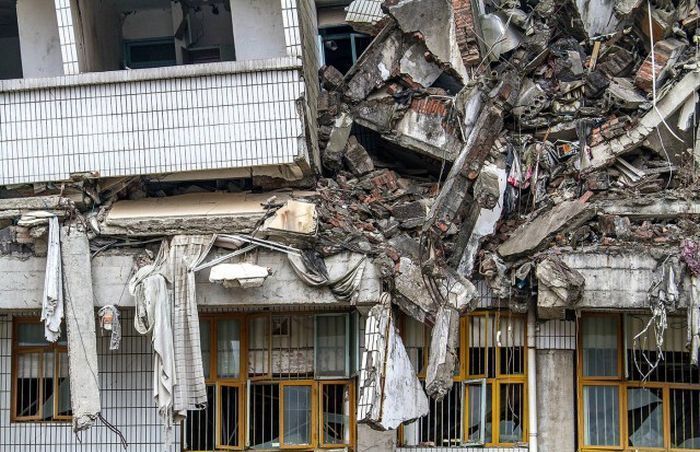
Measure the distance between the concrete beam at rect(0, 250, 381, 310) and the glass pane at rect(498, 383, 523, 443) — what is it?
2.08 meters

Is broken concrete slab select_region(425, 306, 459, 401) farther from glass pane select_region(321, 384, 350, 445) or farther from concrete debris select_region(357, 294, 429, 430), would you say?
glass pane select_region(321, 384, 350, 445)

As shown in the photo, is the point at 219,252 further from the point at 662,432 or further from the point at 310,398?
the point at 662,432

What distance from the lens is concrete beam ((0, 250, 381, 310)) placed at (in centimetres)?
1437

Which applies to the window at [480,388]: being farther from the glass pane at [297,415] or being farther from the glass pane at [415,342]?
the glass pane at [297,415]

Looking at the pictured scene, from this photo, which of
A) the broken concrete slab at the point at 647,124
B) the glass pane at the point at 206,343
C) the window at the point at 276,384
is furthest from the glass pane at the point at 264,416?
the broken concrete slab at the point at 647,124

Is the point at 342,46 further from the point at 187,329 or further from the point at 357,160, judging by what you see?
the point at 187,329

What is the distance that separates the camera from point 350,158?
1548 centimetres

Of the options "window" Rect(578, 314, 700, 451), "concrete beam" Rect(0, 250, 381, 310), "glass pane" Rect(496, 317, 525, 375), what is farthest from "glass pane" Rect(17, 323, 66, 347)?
"window" Rect(578, 314, 700, 451)

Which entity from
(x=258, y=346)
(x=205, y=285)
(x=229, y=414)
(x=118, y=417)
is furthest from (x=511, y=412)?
(x=118, y=417)

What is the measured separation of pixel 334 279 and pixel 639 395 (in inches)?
150

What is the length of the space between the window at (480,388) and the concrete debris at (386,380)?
91 cm

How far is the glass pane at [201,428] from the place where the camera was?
1538 centimetres

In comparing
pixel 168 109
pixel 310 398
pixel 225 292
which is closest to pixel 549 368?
pixel 310 398

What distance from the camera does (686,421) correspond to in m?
14.9
